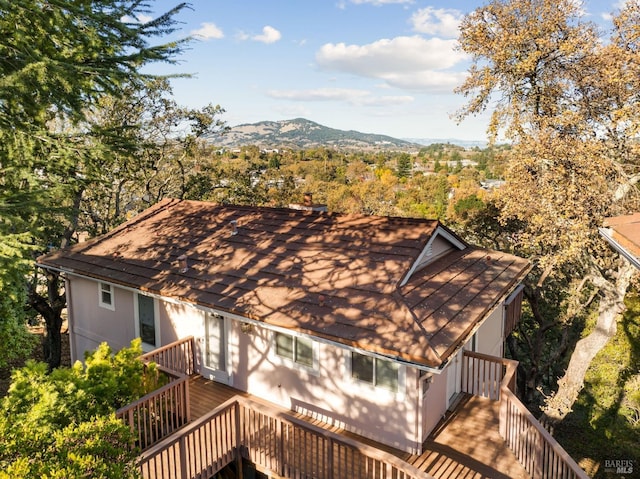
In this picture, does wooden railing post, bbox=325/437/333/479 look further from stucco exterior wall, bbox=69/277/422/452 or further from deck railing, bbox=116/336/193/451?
deck railing, bbox=116/336/193/451

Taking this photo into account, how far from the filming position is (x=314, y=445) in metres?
7.59

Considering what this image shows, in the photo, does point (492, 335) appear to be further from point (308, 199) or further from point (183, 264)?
point (183, 264)

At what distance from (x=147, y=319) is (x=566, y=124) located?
14.1 m

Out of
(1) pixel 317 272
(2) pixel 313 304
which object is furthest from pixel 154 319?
(2) pixel 313 304

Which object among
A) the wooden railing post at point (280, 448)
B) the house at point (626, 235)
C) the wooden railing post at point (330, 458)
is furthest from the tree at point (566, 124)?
the wooden railing post at point (280, 448)

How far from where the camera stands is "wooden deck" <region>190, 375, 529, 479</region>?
7246mm

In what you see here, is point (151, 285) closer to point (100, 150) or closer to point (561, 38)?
point (100, 150)

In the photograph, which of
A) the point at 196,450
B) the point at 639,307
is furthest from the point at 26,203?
the point at 639,307

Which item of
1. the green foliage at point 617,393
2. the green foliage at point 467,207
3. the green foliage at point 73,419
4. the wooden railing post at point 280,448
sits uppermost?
the green foliage at point 467,207

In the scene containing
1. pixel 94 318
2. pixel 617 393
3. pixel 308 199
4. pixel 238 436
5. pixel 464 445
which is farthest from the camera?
pixel 617 393

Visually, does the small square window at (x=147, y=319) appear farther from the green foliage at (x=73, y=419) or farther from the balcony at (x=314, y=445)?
the balcony at (x=314, y=445)

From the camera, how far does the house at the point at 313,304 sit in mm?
7836

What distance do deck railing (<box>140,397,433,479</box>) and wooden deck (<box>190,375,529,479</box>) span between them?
1.21m

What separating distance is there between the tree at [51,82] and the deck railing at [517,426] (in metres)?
8.80
